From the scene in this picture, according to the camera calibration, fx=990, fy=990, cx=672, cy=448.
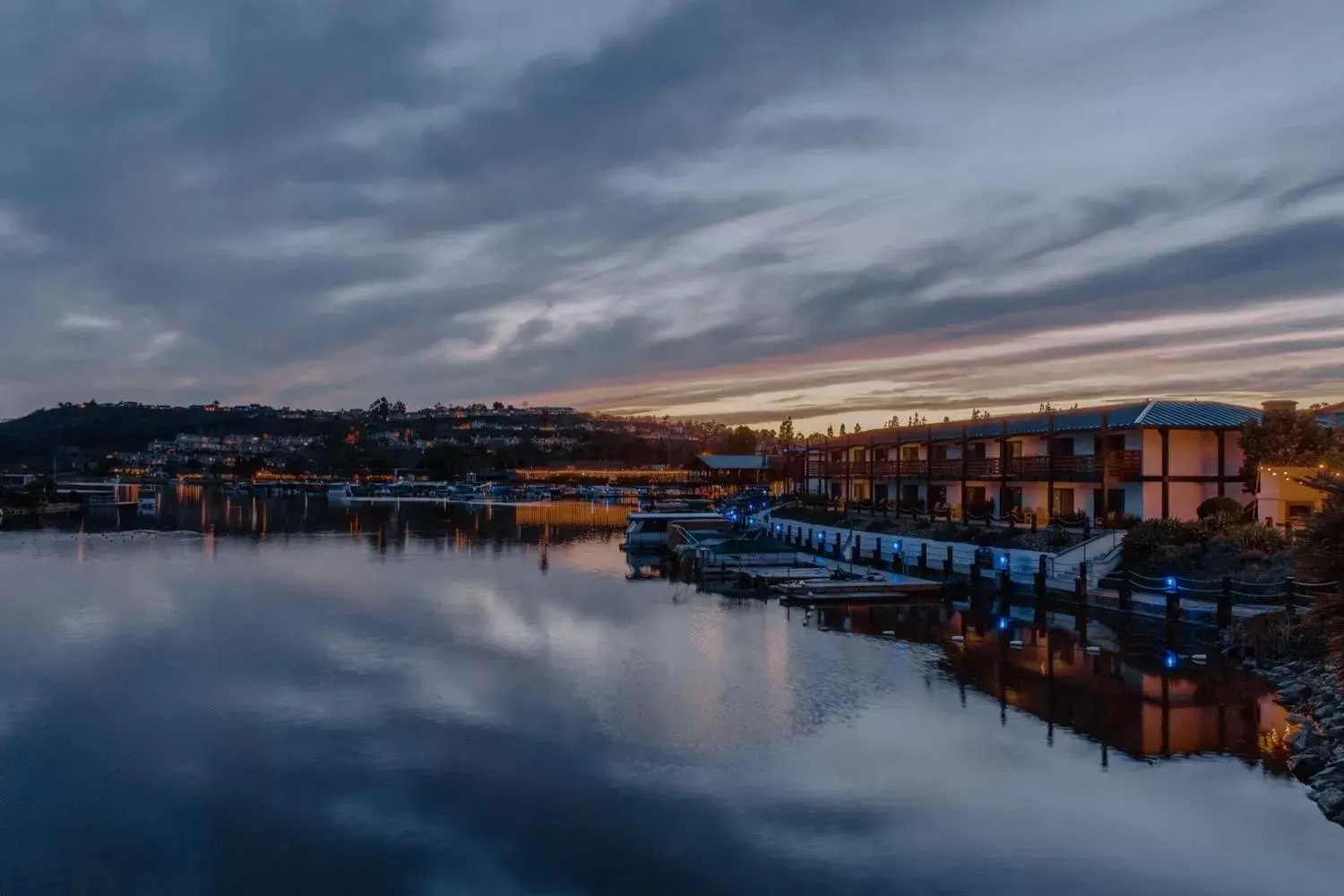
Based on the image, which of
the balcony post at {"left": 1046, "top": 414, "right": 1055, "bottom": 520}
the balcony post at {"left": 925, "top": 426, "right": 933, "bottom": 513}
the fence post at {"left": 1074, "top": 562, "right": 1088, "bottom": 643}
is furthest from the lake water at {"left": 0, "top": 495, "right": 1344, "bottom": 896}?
the balcony post at {"left": 925, "top": 426, "right": 933, "bottom": 513}

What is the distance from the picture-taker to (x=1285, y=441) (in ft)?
122

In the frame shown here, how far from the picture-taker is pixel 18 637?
104 ft

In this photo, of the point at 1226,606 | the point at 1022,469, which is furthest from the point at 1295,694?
the point at 1022,469

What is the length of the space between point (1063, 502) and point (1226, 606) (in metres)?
17.7

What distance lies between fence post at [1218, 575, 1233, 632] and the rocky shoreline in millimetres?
3811

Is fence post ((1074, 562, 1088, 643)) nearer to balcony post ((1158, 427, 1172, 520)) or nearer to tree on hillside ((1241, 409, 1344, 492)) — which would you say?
balcony post ((1158, 427, 1172, 520))

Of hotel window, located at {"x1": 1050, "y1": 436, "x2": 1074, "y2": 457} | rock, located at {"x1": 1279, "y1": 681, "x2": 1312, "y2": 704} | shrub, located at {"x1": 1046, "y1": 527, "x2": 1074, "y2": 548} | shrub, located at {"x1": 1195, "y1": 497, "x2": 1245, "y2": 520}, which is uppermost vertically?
hotel window, located at {"x1": 1050, "y1": 436, "x2": 1074, "y2": 457}

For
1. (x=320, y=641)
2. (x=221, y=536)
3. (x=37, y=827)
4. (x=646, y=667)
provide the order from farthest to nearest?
(x=221, y=536)
(x=320, y=641)
(x=646, y=667)
(x=37, y=827)

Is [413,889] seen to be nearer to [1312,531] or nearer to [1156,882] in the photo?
[1156,882]

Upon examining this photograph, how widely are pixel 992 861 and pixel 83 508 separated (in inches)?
5066

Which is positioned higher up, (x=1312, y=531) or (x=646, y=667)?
(x=1312, y=531)

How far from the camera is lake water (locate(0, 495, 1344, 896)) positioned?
14.0 metres

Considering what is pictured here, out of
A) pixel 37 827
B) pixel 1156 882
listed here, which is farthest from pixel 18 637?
pixel 1156 882

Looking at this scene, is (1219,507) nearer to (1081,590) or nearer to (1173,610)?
(1081,590)
